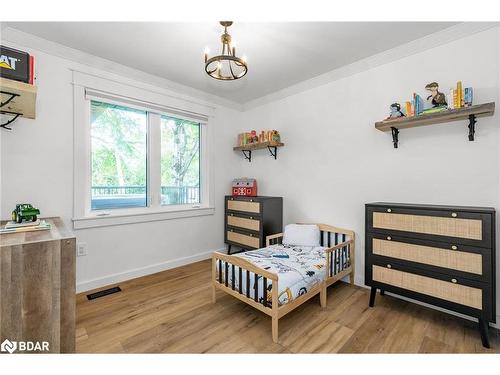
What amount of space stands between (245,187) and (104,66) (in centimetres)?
234

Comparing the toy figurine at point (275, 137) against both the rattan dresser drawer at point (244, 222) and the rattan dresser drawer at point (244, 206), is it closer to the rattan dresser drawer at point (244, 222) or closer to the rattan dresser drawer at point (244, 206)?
the rattan dresser drawer at point (244, 206)

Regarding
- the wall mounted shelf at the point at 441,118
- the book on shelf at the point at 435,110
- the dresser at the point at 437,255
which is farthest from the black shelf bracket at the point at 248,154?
the book on shelf at the point at 435,110

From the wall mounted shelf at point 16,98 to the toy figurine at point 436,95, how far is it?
316 centimetres

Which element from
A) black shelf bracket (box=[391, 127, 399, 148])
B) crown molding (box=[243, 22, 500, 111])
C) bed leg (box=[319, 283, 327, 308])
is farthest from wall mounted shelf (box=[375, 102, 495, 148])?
bed leg (box=[319, 283, 327, 308])

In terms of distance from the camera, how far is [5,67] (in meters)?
1.48

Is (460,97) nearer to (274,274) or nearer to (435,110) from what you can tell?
(435,110)

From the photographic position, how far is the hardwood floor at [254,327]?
1.68 m

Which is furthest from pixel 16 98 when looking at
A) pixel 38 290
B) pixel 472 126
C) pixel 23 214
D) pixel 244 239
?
pixel 472 126

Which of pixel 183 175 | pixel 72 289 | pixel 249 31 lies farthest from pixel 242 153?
pixel 72 289

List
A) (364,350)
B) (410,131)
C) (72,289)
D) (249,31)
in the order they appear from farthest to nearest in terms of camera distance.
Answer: (410,131)
(249,31)
(364,350)
(72,289)

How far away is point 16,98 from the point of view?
5.45 ft

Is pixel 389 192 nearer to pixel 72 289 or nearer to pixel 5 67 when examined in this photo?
pixel 72 289

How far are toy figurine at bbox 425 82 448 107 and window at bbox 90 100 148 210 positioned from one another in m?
3.17

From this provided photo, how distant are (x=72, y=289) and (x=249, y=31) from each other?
233 cm
